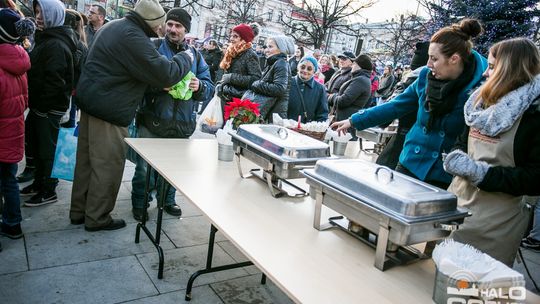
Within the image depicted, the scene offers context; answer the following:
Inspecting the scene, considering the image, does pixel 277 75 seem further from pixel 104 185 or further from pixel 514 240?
pixel 514 240

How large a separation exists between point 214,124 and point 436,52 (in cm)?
201

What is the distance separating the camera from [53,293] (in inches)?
92.1

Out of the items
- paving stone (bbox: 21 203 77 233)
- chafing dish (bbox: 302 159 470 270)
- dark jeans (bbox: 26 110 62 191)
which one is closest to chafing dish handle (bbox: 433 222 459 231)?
chafing dish (bbox: 302 159 470 270)

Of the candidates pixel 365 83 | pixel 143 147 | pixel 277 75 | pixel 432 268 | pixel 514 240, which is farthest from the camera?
pixel 365 83

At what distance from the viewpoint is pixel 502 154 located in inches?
67.9

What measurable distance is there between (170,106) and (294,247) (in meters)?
2.14

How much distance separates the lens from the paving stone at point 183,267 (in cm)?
269

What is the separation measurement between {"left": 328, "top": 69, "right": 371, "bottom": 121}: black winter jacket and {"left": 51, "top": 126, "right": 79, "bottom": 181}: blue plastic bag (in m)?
3.36

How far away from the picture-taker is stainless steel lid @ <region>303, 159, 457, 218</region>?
1.43 metres

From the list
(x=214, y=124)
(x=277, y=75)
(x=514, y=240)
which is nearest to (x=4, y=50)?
(x=214, y=124)

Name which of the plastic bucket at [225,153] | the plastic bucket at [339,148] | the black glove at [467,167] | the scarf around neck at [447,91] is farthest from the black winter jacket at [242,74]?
the black glove at [467,167]

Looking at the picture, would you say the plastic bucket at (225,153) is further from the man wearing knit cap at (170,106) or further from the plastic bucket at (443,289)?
the plastic bucket at (443,289)

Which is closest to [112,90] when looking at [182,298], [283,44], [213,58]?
[182,298]

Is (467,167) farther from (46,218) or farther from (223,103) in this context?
(46,218)
